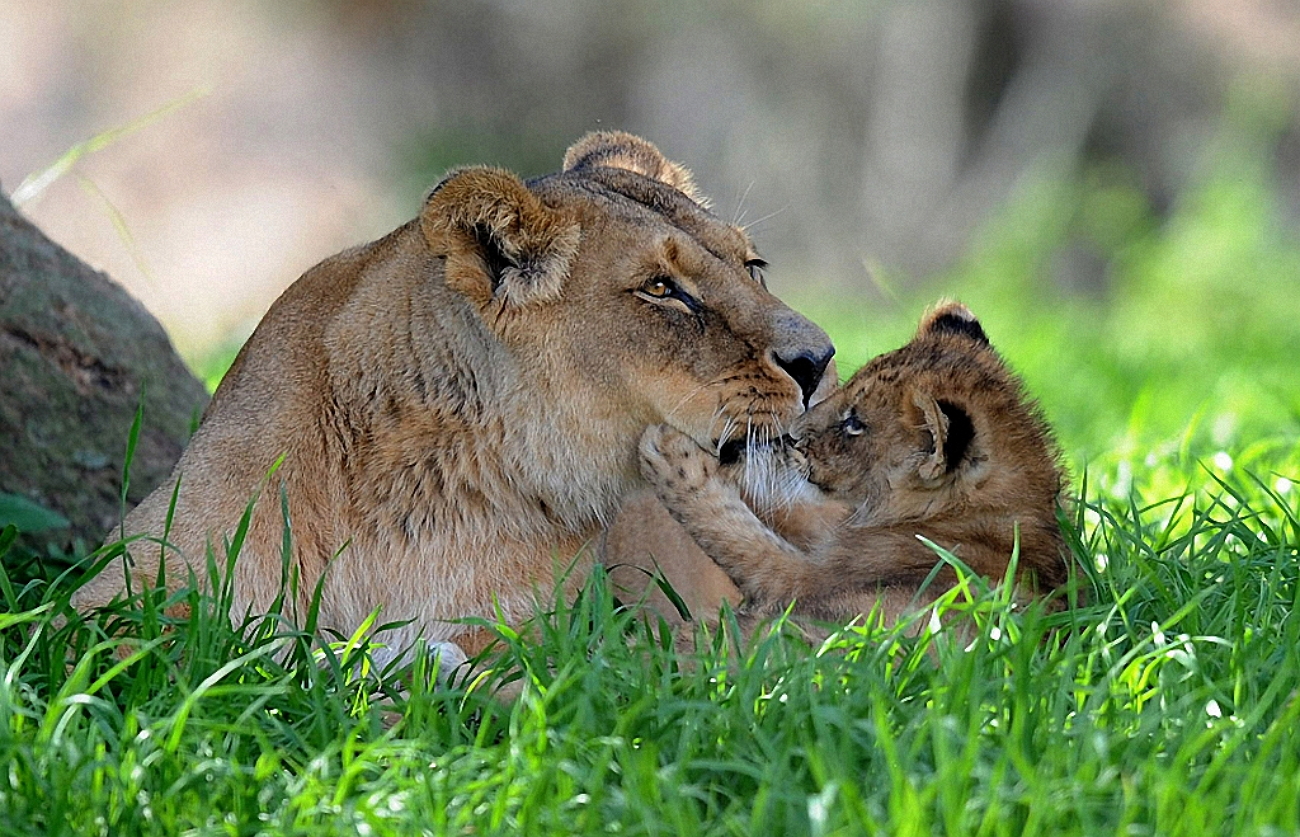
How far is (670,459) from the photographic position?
10.4 ft

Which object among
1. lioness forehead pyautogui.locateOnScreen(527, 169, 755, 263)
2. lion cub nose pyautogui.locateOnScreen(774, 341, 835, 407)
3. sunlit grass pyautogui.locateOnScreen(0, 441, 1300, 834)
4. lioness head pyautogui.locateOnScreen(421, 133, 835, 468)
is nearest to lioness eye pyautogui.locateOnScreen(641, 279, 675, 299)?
lioness head pyautogui.locateOnScreen(421, 133, 835, 468)

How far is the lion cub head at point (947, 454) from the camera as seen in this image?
3256mm

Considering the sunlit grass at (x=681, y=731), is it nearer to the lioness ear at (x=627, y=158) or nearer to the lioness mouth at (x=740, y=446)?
the lioness mouth at (x=740, y=446)

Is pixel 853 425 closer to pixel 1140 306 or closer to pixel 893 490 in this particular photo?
pixel 893 490

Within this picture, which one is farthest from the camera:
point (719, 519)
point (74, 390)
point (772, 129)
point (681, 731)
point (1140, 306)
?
point (772, 129)

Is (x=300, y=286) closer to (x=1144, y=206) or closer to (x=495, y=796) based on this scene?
(x=495, y=796)

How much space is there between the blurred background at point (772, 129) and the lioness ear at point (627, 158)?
6198 mm

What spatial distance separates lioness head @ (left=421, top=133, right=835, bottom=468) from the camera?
121 inches

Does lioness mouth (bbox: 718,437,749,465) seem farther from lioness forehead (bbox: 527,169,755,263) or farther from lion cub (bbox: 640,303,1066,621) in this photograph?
lioness forehead (bbox: 527,169,755,263)

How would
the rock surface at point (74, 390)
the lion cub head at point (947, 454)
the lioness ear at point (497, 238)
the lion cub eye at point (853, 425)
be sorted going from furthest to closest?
1. the rock surface at point (74, 390)
2. the lion cub eye at point (853, 425)
3. the lion cub head at point (947, 454)
4. the lioness ear at point (497, 238)

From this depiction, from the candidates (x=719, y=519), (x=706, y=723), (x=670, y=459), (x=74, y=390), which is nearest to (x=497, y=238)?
(x=670, y=459)

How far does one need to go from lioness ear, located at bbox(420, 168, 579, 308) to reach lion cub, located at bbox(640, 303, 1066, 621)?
1.24ft

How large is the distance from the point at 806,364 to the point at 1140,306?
8273 mm

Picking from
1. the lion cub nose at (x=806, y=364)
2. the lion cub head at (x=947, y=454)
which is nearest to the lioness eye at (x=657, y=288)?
the lion cub nose at (x=806, y=364)
